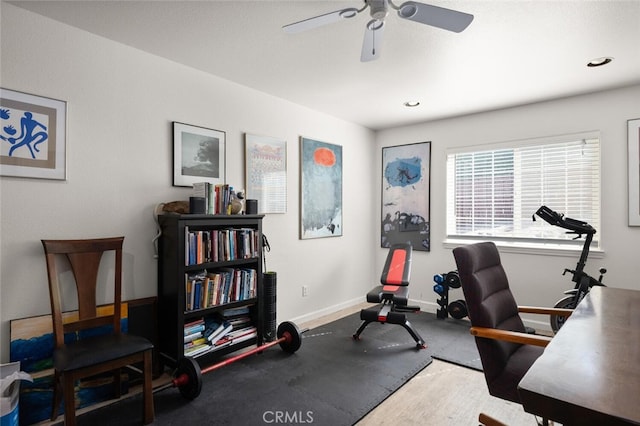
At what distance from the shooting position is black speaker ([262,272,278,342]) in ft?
10.3

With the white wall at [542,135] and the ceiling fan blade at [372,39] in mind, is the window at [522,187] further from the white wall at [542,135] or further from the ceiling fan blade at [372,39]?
the ceiling fan blade at [372,39]

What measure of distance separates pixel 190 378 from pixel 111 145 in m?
1.72

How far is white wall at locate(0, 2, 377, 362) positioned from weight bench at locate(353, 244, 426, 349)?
3.02ft

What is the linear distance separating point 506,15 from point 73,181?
2969 mm

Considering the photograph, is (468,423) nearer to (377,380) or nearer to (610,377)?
(377,380)

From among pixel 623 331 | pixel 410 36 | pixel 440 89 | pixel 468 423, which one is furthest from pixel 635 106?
pixel 468 423

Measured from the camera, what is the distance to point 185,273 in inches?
97.9

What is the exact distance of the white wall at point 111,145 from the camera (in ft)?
6.70

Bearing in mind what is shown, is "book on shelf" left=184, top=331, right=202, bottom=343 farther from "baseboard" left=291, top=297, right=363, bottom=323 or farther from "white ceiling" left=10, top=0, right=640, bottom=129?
"white ceiling" left=10, top=0, right=640, bottom=129

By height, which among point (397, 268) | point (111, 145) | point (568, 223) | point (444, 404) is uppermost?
point (111, 145)

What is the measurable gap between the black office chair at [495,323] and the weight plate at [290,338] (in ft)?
5.43

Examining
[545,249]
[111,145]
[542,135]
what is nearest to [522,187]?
[542,135]

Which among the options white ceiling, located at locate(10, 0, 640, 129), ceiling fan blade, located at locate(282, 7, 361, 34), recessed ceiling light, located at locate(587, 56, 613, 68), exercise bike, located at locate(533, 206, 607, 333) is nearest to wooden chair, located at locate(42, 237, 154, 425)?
white ceiling, located at locate(10, 0, 640, 129)

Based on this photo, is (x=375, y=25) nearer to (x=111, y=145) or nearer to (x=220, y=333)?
(x=111, y=145)
